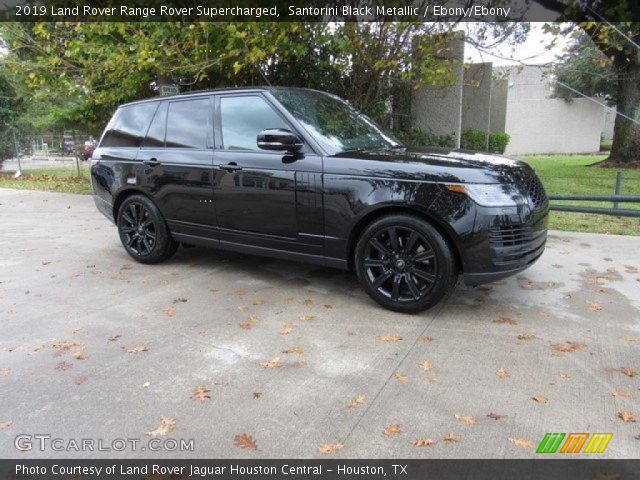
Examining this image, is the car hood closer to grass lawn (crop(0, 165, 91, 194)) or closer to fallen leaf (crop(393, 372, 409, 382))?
fallen leaf (crop(393, 372, 409, 382))

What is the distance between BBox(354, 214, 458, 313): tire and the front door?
542 mm

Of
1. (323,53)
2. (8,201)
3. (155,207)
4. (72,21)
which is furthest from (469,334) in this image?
(8,201)

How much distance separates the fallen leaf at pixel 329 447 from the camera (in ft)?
8.38

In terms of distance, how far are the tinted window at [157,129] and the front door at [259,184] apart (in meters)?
0.87

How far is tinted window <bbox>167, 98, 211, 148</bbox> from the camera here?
17.2ft

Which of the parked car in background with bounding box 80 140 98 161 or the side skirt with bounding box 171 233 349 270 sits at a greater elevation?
the parked car in background with bounding box 80 140 98 161

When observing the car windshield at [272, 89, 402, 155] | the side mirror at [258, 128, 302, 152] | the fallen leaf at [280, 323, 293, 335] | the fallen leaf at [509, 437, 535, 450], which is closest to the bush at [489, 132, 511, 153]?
the car windshield at [272, 89, 402, 155]

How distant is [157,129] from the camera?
5.66 m

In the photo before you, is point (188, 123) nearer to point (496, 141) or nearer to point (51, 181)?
point (51, 181)

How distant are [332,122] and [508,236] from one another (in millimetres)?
2054

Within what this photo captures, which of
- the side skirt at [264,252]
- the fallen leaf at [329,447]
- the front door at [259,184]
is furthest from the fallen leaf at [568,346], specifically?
the front door at [259,184]

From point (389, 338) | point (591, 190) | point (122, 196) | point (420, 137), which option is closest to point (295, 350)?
point (389, 338)

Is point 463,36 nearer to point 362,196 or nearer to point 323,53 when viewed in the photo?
point 323,53

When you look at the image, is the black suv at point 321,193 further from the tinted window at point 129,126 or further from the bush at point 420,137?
the bush at point 420,137
